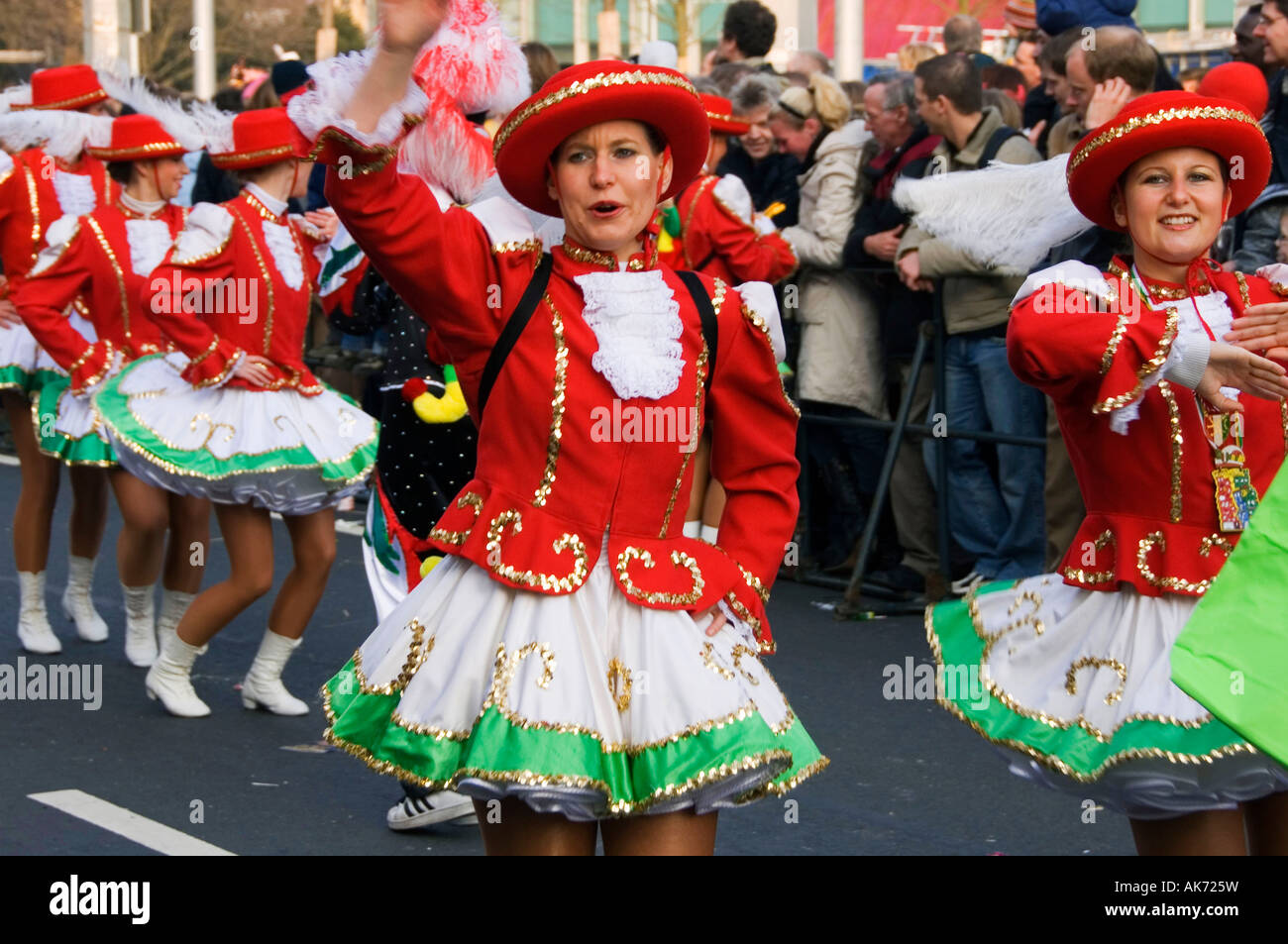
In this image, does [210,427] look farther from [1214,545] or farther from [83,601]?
[1214,545]

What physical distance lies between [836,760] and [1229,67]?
254 cm

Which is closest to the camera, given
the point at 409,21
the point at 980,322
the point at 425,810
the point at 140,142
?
the point at 409,21

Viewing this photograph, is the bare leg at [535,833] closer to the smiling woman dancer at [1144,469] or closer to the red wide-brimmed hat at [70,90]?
the smiling woman dancer at [1144,469]

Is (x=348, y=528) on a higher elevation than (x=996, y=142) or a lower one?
lower

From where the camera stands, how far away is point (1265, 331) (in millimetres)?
3436

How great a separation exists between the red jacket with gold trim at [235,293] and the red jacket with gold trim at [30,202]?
1.81 m

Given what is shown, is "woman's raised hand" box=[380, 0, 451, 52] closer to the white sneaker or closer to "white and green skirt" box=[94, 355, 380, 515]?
the white sneaker

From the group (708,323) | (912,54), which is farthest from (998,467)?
(708,323)

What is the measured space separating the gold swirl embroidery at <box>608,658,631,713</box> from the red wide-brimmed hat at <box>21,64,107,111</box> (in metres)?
6.06

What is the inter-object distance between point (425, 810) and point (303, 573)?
1.44 m

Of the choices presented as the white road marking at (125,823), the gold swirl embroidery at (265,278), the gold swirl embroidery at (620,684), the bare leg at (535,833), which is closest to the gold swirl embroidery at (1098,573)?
the gold swirl embroidery at (620,684)

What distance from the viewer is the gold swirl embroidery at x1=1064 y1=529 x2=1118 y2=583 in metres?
3.64

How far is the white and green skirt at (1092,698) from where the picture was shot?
11.0 feet
